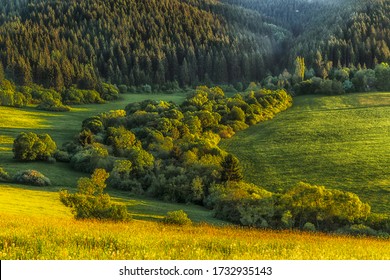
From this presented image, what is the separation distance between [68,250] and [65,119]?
15245 cm

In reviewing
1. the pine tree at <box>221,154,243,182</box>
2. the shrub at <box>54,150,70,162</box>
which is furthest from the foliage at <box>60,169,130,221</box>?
the shrub at <box>54,150,70,162</box>

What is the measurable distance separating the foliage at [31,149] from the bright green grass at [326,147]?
40847 millimetres

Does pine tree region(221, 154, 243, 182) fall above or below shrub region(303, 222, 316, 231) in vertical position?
below

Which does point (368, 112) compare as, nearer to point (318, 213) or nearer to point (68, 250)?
point (318, 213)

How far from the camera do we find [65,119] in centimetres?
16438

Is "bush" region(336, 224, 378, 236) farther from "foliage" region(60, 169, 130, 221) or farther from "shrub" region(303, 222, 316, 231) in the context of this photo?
"foliage" region(60, 169, 130, 221)

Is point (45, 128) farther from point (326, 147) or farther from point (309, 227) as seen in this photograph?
point (309, 227)

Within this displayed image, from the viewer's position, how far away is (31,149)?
10250 centimetres

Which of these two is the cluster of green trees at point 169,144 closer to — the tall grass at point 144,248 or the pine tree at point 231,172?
the pine tree at point 231,172

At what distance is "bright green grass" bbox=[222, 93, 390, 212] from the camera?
91.5m

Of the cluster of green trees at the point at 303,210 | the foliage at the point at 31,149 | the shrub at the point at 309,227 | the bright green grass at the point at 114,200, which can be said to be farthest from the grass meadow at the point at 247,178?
the shrub at the point at 309,227

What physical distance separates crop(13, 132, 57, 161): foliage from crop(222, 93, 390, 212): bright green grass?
134 ft

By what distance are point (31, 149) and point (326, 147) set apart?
212 ft
